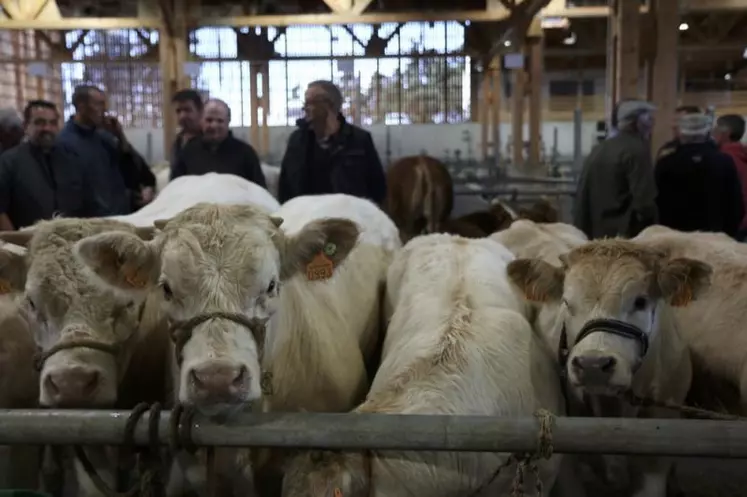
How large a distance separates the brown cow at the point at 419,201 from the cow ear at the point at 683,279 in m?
3.07

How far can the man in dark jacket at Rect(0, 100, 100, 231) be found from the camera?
4293 millimetres

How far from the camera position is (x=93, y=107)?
4.91 metres

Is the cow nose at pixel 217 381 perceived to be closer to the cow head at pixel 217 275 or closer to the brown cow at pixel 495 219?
the cow head at pixel 217 275

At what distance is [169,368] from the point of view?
8.65 feet

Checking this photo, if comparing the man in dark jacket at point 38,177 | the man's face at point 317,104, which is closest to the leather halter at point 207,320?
the man in dark jacket at point 38,177

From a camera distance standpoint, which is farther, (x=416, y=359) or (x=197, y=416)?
(x=416, y=359)

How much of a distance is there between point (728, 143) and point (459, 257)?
12.1 feet

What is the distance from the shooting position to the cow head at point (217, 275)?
200 centimetres

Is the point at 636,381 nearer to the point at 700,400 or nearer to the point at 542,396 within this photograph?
the point at 542,396

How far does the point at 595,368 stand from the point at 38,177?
3.18m

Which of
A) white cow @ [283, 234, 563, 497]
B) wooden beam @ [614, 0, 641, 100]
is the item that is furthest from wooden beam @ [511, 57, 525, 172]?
white cow @ [283, 234, 563, 497]

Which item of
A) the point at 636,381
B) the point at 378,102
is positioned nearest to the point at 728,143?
the point at 636,381

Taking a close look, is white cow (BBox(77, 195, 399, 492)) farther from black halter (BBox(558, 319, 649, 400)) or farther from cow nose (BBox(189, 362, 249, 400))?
black halter (BBox(558, 319, 649, 400))

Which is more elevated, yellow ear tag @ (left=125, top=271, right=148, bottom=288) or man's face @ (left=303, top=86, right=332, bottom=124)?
man's face @ (left=303, top=86, right=332, bottom=124)
